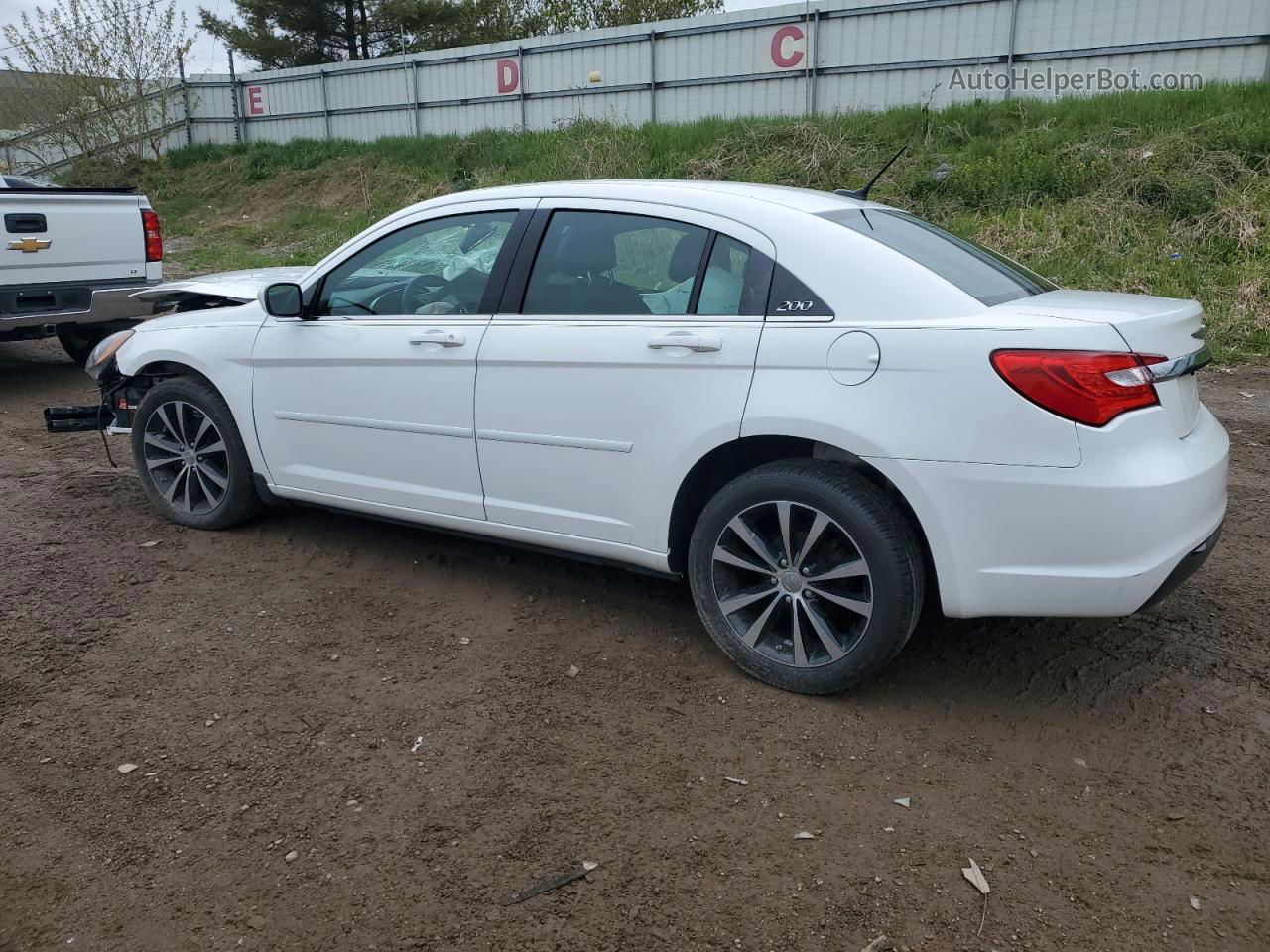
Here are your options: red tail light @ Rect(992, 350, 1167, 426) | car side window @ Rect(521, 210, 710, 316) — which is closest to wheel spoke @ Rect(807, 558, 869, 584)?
red tail light @ Rect(992, 350, 1167, 426)

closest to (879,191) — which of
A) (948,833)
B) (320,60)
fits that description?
(948,833)

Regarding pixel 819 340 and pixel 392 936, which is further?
pixel 819 340

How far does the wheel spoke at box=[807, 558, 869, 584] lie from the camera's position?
3.32 m

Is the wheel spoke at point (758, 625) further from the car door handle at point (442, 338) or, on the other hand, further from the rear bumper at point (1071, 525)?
the car door handle at point (442, 338)

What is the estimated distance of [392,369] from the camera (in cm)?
429

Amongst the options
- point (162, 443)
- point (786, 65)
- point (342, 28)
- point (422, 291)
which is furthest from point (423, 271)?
point (342, 28)

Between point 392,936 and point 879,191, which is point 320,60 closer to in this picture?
point 879,191

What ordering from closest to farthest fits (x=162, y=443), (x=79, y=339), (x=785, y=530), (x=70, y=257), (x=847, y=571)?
1. (x=847, y=571)
2. (x=785, y=530)
3. (x=162, y=443)
4. (x=70, y=257)
5. (x=79, y=339)

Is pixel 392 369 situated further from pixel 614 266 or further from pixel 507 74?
pixel 507 74

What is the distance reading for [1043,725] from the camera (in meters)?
3.36

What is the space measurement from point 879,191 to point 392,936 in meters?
12.0

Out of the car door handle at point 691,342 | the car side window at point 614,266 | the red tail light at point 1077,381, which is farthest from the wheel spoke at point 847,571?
the car side window at point 614,266

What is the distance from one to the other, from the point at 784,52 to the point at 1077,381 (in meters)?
14.3

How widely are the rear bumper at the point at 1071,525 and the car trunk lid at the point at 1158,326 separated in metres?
0.12
